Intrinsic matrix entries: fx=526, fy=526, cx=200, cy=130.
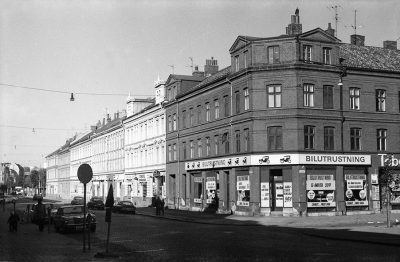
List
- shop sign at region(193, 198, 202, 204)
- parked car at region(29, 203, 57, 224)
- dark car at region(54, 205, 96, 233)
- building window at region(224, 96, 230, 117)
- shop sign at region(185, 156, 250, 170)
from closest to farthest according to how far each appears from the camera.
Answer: dark car at region(54, 205, 96, 233) < parked car at region(29, 203, 57, 224) < shop sign at region(185, 156, 250, 170) < building window at region(224, 96, 230, 117) < shop sign at region(193, 198, 202, 204)

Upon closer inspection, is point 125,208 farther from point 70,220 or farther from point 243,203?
point 70,220

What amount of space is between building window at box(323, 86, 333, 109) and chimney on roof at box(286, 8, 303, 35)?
573cm

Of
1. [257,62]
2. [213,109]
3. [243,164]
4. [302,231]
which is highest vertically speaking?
[257,62]

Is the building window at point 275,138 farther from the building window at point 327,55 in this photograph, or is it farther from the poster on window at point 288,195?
the building window at point 327,55

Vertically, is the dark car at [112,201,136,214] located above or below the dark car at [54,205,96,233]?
below

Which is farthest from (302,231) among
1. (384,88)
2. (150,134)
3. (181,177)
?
(150,134)

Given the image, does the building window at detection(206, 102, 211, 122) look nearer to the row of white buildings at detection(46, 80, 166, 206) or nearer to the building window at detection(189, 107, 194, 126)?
the building window at detection(189, 107, 194, 126)

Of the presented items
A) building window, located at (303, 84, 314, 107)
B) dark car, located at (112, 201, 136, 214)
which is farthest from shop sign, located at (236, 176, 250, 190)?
dark car, located at (112, 201, 136, 214)

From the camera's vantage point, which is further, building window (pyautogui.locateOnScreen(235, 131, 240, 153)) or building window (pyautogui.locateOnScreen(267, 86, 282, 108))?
building window (pyautogui.locateOnScreen(235, 131, 240, 153))

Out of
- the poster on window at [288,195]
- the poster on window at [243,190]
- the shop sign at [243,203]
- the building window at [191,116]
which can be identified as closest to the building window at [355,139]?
the poster on window at [288,195]

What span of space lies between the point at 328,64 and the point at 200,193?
60.5 ft

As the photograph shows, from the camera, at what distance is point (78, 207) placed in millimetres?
31422

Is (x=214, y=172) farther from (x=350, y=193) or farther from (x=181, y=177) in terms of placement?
(x=350, y=193)

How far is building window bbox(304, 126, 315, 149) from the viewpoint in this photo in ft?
133
